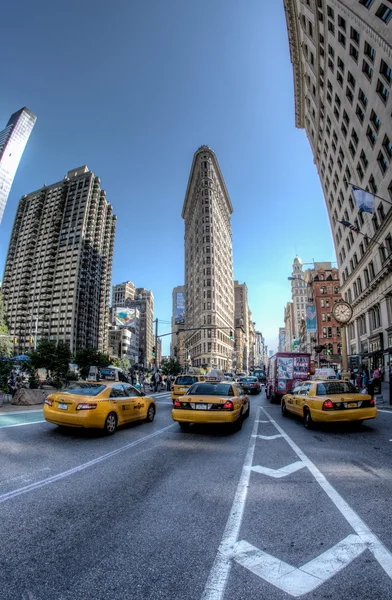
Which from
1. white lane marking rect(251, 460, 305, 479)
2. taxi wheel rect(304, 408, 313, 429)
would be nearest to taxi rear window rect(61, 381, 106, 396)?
white lane marking rect(251, 460, 305, 479)

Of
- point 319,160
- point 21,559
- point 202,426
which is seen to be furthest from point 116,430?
point 319,160

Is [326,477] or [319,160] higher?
[319,160]

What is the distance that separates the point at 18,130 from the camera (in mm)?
150000

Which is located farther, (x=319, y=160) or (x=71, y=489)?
(x=319, y=160)

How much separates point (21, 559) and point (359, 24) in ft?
115

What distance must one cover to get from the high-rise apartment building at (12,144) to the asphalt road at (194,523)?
471ft

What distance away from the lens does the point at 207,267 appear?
9350 centimetres

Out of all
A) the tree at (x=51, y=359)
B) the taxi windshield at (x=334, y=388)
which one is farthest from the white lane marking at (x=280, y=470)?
the tree at (x=51, y=359)

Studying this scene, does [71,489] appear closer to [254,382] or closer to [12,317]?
[254,382]

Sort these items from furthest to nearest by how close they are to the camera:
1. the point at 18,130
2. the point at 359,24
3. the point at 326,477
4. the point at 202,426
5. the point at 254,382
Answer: the point at 18,130 → the point at 254,382 → the point at 359,24 → the point at 202,426 → the point at 326,477

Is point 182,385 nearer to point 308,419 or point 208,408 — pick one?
point 308,419

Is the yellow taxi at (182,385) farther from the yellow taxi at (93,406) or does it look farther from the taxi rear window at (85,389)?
the taxi rear window at (85,389)

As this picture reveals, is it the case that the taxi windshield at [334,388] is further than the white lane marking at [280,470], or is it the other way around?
the taxi windshield at [334,388]

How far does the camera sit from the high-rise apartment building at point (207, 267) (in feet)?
294
